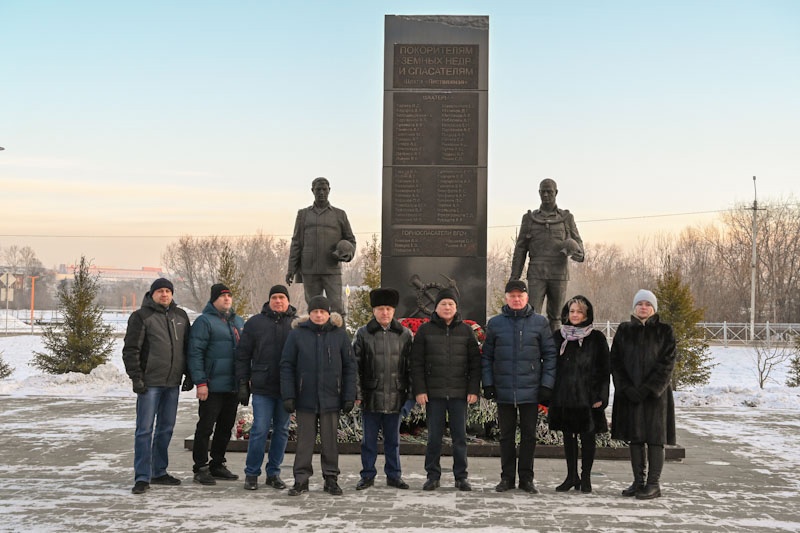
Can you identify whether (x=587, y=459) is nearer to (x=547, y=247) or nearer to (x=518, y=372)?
(x=518, y=372)

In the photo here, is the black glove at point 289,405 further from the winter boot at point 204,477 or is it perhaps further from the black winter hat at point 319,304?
the winter boot at point 204,477

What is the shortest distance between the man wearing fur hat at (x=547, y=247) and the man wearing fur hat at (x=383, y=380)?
324 centimetres

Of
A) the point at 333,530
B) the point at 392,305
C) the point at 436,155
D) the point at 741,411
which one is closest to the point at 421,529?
the point at 333,530

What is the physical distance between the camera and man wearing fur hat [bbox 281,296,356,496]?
7234 millimetres

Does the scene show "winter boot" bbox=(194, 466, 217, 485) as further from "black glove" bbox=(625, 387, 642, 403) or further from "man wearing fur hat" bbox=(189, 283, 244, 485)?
"black glove" bbox=(625, 387, 642, 403)

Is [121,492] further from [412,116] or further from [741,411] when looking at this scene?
[741,411]

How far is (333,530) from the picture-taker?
600cm

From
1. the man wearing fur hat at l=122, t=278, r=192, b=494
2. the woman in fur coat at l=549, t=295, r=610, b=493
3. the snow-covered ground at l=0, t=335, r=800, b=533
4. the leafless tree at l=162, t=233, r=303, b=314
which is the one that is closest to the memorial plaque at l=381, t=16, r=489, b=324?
the snow-covered ground at l=0, t=335, r=800, b=533

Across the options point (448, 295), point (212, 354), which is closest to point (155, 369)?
point (212, 354)

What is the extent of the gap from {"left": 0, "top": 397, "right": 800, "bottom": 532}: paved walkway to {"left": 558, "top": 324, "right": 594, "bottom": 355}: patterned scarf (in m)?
1.29

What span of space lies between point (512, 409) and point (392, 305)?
1.39 meters

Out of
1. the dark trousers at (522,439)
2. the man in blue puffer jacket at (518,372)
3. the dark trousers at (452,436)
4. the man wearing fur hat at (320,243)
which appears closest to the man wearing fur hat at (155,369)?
the dark trousers at (452,436)

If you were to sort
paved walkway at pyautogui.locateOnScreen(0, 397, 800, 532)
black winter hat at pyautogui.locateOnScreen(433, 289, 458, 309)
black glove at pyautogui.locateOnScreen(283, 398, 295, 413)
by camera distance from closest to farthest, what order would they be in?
paved walkway at pyautogui.locateOnScreen(0, 397, 800, 532) → black glove at pyautogui.locateOnScreen(283, 398, 295, 413) → black winter hat at pyautogui.locateOnScreen(433, 289, 458, 309)

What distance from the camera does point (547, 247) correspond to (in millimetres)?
10555
